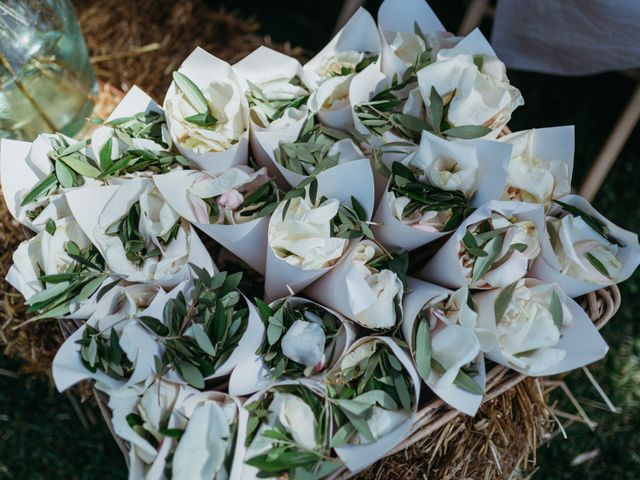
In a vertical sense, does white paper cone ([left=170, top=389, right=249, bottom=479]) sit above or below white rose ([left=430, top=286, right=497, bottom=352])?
below

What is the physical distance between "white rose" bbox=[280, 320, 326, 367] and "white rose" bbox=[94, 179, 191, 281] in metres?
0.17

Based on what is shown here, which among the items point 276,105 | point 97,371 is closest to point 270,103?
point 276,105

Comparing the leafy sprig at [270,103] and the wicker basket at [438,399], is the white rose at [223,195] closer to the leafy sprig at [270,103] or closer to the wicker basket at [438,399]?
the leafy sprig at [270,103]

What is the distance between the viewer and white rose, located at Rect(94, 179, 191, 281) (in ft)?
2.72

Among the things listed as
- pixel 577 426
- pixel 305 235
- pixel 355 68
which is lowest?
pixel 577 426

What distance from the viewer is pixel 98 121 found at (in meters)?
0.95

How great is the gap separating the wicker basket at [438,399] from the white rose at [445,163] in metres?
0.24

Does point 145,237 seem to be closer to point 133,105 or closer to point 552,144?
point 133,105

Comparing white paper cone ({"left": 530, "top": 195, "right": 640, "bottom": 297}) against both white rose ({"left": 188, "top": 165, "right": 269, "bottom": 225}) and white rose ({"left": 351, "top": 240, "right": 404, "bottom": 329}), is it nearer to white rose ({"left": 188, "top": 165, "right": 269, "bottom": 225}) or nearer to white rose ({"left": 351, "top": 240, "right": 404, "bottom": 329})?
white rose ({"left": 351, "top": 240, "right": 404, "bottom": 329})

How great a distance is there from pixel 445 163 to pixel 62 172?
0.53m

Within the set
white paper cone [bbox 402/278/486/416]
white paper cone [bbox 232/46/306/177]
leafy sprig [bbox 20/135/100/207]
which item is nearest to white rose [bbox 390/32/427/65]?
white paper cone [bbox 232/46/306/177]

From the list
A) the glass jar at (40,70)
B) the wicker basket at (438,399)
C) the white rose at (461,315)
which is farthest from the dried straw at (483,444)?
the glass jar at (40,70)

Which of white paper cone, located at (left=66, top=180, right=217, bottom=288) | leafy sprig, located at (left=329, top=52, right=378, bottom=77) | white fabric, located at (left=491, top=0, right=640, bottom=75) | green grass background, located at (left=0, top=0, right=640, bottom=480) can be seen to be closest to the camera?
white paper cone, located at (left=66, top=180, right=217, bottom=288)

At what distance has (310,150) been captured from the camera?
2.87 feet
